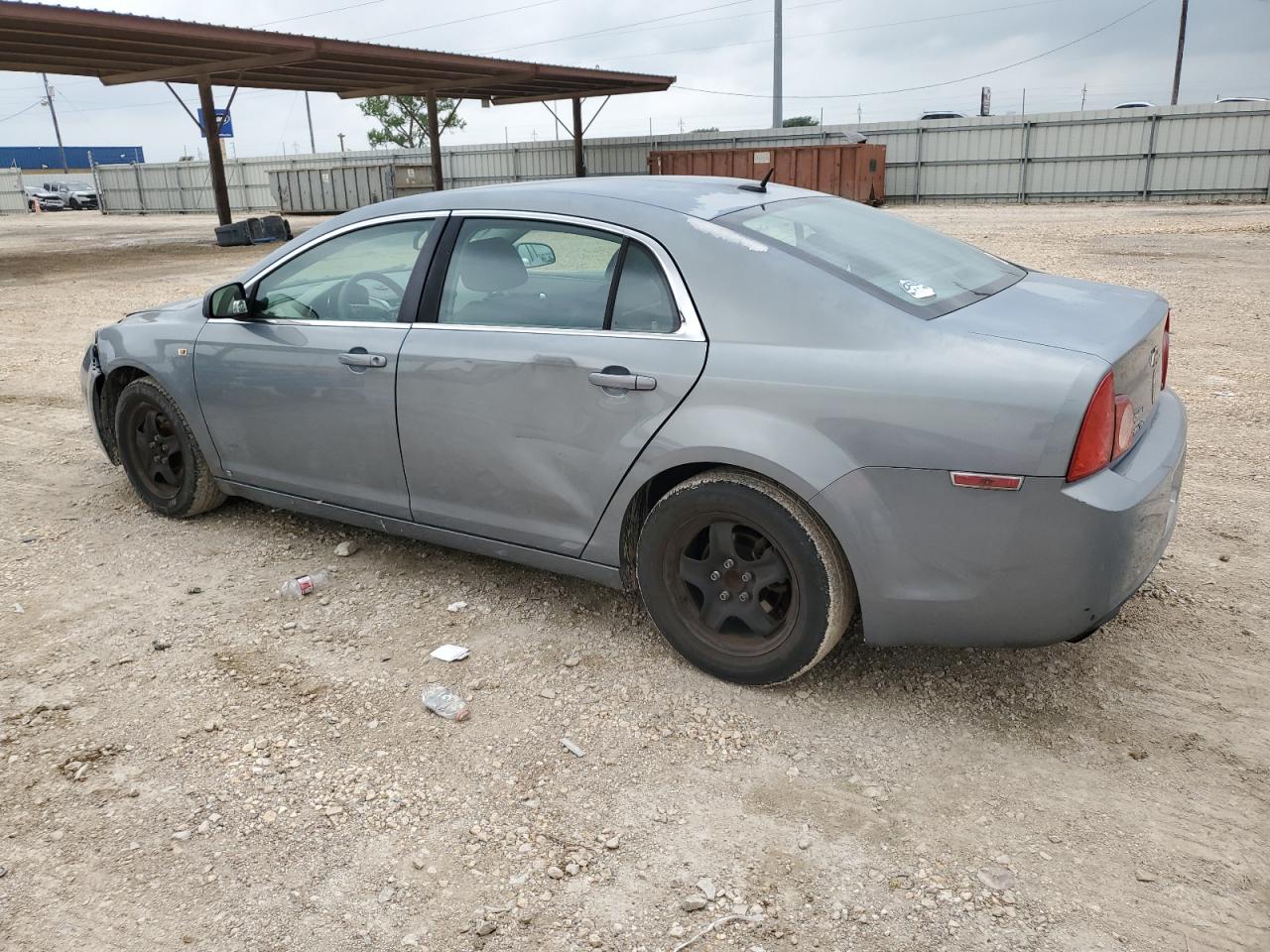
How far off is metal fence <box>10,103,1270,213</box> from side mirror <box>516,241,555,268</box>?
90.7ft

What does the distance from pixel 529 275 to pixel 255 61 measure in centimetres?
2050

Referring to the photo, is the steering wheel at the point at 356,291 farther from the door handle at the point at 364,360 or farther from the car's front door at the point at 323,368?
the door handle at the point at 364,360

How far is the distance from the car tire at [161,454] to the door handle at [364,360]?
1.23 m

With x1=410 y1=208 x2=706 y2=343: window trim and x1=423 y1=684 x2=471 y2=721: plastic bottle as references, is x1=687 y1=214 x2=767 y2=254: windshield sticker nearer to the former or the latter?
x1=410 y1=208 x2=706 y2=343: window trim

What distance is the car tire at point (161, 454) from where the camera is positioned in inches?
188

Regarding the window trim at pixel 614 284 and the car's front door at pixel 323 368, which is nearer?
the window trim at pixel 614 284

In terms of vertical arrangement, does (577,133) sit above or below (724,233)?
above

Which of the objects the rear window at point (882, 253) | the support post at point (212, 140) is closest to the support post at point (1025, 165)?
the support post at point (212, 140)

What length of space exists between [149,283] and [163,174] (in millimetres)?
32002

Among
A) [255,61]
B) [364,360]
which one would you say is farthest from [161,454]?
[255,61]

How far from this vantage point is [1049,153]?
29328 mm

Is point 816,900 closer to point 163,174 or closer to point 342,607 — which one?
point 342,607

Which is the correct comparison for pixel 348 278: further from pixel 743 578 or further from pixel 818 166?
pixel 818 166

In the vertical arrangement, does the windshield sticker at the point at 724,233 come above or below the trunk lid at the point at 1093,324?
above
